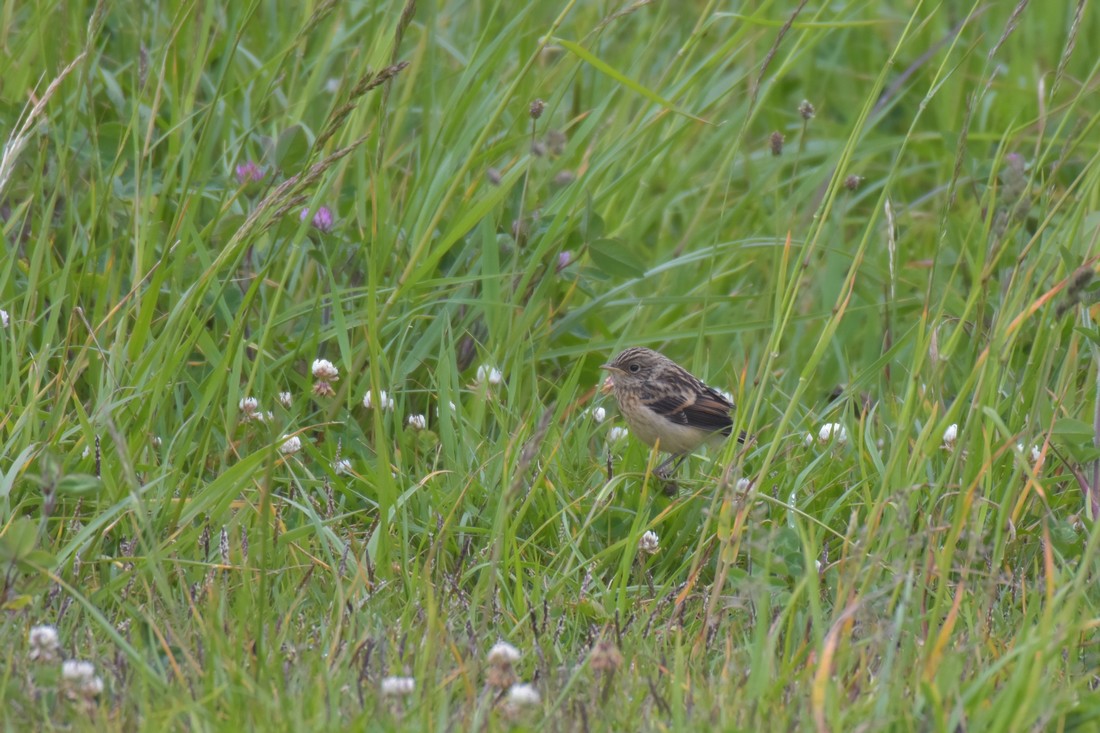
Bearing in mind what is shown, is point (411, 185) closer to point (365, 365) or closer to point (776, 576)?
point (365, 365)

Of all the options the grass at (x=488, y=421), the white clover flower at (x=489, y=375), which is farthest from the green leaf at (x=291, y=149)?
the white clover flower at (x=489, y=375)

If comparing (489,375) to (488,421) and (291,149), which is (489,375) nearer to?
(488,421)

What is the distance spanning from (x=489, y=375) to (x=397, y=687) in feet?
6.31

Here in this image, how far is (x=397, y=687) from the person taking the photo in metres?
3.19

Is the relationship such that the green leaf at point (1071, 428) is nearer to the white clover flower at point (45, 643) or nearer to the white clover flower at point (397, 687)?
the white clover flower at point (397, 687)

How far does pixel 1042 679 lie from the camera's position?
3.34 metres

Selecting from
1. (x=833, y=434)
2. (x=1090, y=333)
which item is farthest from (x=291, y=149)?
(x=1090, y=333)

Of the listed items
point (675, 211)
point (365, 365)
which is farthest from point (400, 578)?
point (675, 211)

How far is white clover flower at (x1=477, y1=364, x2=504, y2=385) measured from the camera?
5016 mm

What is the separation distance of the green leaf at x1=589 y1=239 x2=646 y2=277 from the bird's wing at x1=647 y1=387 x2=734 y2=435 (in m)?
0.49

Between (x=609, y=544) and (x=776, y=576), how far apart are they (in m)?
0.57

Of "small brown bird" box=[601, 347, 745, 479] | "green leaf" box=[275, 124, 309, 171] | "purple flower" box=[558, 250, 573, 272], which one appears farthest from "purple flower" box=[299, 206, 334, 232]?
"small brown bird" box=[601, 347, 745, 479]

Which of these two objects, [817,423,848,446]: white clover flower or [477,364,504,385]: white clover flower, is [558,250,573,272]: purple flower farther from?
[817,423,848,446]: white clover flower

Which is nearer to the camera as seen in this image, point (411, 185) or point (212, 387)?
point (212, 387)
